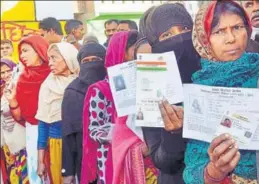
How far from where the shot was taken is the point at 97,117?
2.94 meters

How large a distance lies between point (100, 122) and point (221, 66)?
4.57ft

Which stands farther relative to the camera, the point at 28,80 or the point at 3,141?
the point at 3,141

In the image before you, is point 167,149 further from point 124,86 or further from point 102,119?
point 102,119

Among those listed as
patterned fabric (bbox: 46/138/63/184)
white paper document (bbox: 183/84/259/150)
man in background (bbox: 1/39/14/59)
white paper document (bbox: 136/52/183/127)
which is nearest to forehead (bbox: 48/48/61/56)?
patterned fabric (bbox: 46/138/63/184)

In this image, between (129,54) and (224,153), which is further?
(129,54)

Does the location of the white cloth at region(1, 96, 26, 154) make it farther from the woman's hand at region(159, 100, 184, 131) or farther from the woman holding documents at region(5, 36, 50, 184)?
the woman's hand at region(159, 100, 184, 131)

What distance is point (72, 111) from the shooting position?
3.33m

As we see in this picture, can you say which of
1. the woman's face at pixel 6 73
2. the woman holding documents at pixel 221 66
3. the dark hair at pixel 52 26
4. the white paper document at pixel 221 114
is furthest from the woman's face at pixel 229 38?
the dark hair at pixel 52 26

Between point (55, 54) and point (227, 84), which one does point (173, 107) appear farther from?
point (55, 54)

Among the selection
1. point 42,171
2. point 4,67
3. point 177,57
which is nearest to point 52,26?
point 4,67

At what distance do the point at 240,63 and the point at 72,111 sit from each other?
184 centimetres

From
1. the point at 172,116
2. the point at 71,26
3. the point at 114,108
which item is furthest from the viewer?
the point at 71,26

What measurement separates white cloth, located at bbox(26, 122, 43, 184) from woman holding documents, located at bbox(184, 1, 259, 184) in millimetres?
2483

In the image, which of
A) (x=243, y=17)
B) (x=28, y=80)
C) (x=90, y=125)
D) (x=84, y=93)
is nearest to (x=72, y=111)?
(x=84, y=93)
